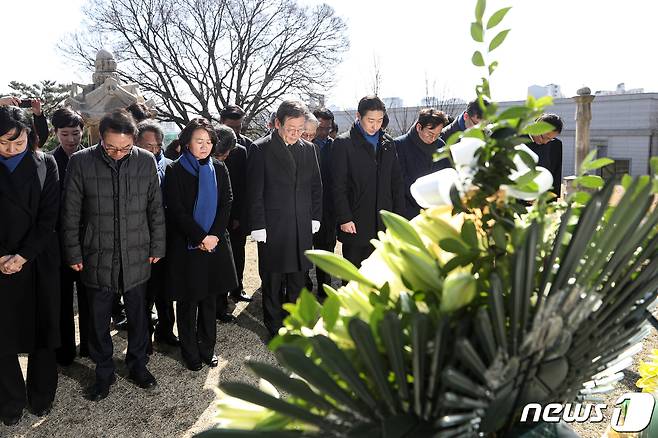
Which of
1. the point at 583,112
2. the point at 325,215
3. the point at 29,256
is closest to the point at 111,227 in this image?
the point at 29,256

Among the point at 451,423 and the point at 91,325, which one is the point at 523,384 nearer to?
the point at 451,423

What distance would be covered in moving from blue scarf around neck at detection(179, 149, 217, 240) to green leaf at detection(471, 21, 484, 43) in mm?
3291

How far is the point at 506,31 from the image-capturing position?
27.6 inches

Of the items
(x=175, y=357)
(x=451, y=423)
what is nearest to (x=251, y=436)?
(x=451, y=423)

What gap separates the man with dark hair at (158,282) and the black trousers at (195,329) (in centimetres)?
26

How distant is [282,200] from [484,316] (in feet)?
12.6

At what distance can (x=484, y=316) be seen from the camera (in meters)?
0.60

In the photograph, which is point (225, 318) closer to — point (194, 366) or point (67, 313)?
point (194, 366)

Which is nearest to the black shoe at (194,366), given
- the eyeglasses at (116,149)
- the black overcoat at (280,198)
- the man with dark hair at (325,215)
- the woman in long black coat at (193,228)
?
the woman in long black coat at (193,228)

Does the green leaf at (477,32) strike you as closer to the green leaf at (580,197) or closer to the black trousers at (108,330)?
the green leaf at (580,197)

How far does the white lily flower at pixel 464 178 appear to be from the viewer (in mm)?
735

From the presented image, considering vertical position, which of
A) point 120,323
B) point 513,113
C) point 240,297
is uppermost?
point 513,113

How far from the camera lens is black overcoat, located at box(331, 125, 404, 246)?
4766 mm

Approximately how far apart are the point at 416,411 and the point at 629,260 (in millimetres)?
338
